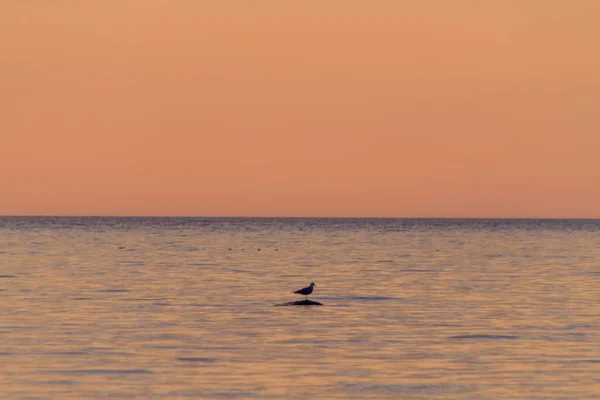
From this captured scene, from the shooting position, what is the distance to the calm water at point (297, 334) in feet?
88.9

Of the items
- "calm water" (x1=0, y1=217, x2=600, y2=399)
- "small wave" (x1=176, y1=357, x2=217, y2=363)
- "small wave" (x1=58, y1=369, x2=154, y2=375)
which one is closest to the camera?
"calm water" (x1=0, y1=217, x2=600, y2=399)

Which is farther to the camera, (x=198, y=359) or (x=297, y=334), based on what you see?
(x=297, y=334)

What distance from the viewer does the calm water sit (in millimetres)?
27109

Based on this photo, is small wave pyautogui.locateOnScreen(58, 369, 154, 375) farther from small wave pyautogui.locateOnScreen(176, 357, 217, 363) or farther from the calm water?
small wave pyautogui.locateOnScreen(176, 357, 217, 363)

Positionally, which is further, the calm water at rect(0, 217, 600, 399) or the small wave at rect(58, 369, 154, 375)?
the small wave at rect(58, 369, 154, 375)

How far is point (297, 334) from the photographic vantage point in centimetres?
3656

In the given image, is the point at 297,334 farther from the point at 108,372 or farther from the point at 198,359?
the point at 108,372

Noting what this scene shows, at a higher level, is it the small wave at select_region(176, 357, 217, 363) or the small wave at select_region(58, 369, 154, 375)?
the small wave at select_region(176, 357, 217, 363)

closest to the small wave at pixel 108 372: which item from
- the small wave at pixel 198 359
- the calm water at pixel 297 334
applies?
the calm water at pixel 297 334

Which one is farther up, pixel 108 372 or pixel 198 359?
pixel 198 359

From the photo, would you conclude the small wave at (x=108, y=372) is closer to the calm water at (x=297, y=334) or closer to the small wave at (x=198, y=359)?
the calm water at (x=297, y=334)

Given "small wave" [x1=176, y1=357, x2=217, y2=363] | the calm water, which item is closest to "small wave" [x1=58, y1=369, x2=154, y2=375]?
the calm water

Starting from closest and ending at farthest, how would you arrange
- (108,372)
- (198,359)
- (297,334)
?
(108,372) < (198,359) < (297,334)

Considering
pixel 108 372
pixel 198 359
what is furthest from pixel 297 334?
pixel 108 372
